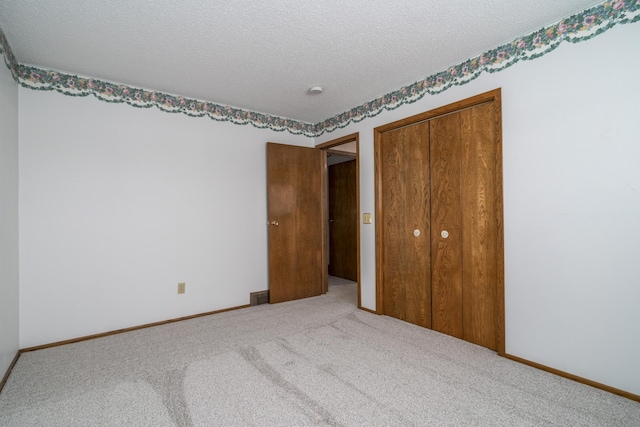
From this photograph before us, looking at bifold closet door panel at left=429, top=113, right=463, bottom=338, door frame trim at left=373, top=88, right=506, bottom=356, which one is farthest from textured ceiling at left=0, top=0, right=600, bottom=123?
bifold closet door panel at left=429, top=113, right=463, bottom=338

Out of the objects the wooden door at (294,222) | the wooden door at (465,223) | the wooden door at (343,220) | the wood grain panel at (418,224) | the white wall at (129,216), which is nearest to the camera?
the wooden door at (465,223)

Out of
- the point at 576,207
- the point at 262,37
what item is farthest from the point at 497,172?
the point at 262,37

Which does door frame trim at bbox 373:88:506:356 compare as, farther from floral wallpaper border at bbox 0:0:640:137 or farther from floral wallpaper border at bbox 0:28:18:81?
floral wallpaper border at bbox 0:28:18:81

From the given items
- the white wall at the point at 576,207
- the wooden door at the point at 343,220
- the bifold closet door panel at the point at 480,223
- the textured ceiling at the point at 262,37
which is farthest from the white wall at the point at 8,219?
the wooden door at the point at 343,220

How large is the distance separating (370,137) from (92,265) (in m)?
2.84

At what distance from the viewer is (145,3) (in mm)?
1808

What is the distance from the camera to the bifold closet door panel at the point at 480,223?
2.36m

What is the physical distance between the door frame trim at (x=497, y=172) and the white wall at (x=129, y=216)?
1.37 m

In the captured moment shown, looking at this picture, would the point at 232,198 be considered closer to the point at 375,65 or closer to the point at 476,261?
the point at 375,65

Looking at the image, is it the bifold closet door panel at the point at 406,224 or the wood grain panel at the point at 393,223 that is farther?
the wood grain panel at the point at 393,223

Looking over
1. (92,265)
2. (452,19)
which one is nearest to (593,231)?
(452,19)

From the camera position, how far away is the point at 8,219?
A: 2162mm

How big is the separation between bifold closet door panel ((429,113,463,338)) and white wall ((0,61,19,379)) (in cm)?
307

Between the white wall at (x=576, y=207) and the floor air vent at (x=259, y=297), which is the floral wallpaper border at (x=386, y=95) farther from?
the floor air vent at (x=259, y=297)
